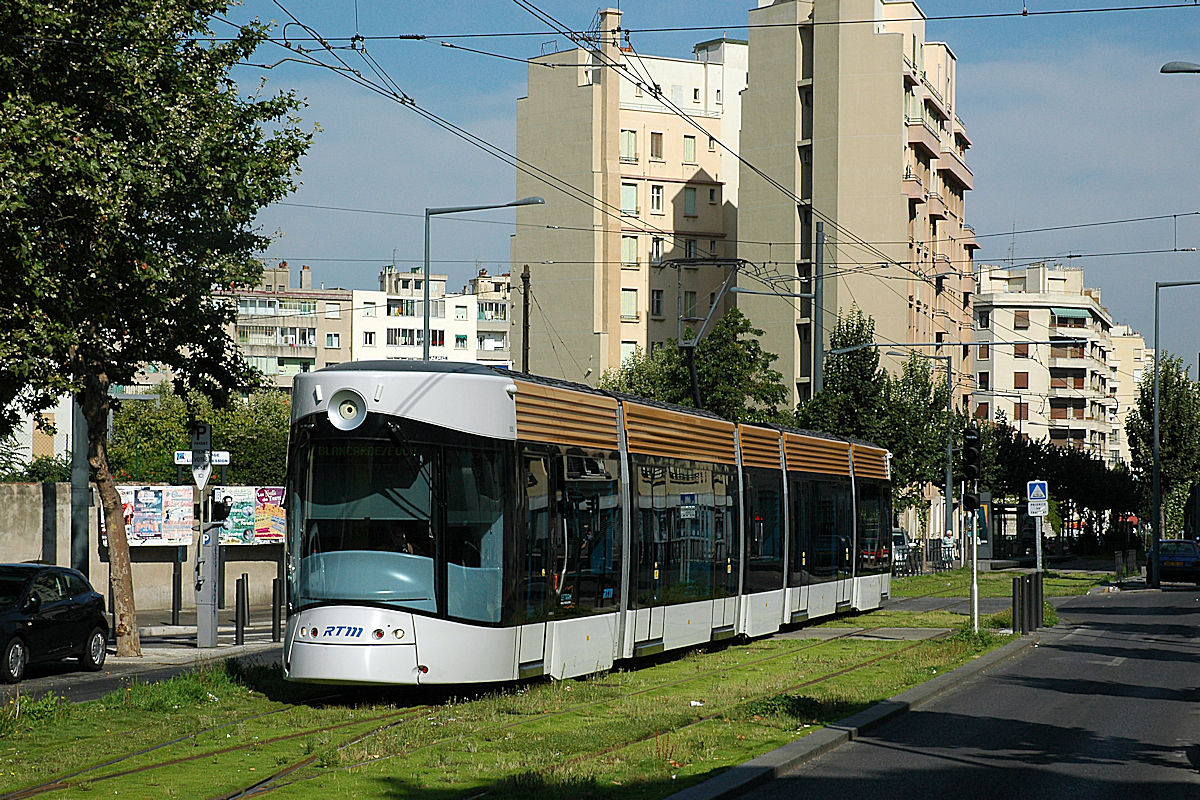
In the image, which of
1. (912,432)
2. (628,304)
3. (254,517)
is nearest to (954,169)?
(628,304)

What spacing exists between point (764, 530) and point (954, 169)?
6003cm

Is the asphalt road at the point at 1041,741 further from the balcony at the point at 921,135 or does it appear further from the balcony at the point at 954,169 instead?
the balcony at the point at 954,169

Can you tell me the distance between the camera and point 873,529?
99.7 ft

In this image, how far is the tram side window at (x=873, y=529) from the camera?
2956 cm

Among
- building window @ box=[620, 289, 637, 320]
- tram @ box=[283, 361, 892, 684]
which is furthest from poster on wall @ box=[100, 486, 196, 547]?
building window @ box=[620, 289, 637, 320]

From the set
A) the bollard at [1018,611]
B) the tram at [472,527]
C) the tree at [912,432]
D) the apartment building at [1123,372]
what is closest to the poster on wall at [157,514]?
the tram at [472,527]

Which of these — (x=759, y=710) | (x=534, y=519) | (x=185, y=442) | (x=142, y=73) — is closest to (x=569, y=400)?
(x=534, y=519)

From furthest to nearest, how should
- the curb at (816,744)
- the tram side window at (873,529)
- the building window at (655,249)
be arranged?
the building window at (655,249) < the tram side window at (873,529) < the curb at (816,744)

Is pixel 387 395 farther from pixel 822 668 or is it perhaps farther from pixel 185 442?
pixel 185 442

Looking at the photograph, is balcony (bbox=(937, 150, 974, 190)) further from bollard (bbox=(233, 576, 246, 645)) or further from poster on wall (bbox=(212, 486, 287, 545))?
bollard (bbox=(233, 576, 246, 645))

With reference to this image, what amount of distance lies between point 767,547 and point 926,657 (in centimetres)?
410

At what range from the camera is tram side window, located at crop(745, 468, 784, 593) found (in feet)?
74.5

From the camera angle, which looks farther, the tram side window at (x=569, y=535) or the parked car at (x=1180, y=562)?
the parked car at (x=1180, y=562)

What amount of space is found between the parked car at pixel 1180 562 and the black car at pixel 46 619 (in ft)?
132
